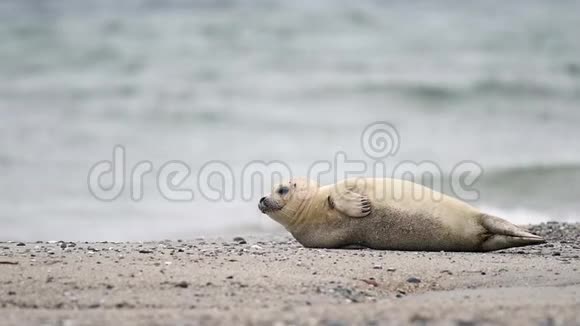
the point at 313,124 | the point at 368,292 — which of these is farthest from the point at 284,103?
the point at 368,292

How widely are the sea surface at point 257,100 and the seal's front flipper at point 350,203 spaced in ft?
11.8

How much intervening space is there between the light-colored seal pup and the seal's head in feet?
0.32

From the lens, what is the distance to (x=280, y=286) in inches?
188

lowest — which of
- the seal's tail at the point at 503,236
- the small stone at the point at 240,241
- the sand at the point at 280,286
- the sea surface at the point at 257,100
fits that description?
the sand at the point at 280,286

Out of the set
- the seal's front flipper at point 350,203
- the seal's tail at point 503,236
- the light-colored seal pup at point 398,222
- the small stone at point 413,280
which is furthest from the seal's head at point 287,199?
the small stone at point 413,280

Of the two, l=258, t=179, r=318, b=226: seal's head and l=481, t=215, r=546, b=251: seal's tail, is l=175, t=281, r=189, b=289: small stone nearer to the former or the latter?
l=258, t=179, r=318, b=226: seal's head

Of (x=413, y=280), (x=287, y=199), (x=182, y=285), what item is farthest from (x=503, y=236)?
(x=182, y=285)

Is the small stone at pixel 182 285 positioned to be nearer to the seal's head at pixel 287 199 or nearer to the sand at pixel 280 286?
the sand at pixel 280 286

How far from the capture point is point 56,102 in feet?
53.7

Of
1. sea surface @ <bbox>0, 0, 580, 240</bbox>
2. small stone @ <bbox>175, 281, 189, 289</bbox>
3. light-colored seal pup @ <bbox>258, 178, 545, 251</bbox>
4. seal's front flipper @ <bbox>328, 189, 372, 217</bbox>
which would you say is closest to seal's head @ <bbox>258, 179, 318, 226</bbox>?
light-colored seal pup @ <bbox>258, 178, 545, 251</bbox>

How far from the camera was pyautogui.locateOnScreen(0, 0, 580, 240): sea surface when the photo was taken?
37.0 ft

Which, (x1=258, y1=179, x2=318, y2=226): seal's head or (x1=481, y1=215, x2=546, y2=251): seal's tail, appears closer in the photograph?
(x1=481, y1=215, x2=546, y2=251): seal's tail

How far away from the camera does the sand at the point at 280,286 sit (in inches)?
158

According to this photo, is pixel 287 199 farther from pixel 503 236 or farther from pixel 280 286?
pixel 280 286
